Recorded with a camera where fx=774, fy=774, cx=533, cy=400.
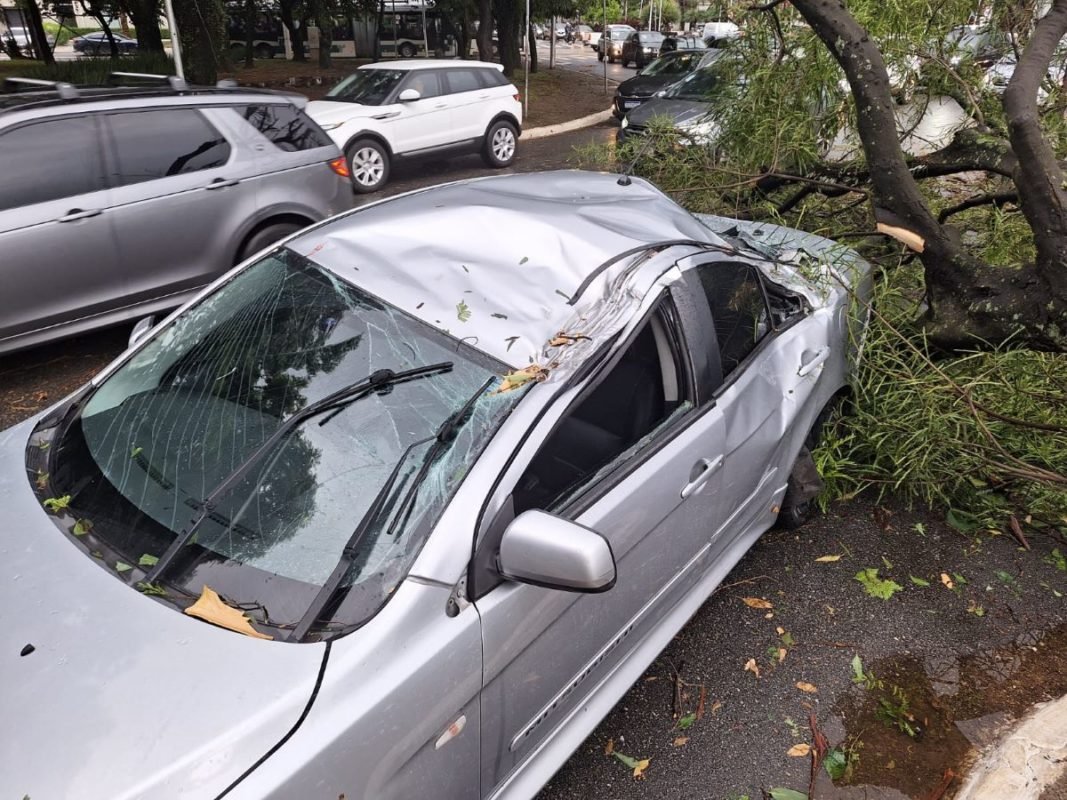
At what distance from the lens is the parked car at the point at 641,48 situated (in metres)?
31.5

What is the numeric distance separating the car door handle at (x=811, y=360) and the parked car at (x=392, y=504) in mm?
100

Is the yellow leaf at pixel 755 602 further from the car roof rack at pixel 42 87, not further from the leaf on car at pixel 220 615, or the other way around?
the car roof rack at pixel 42 87

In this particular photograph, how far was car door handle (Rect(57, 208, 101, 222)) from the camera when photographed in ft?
15.7

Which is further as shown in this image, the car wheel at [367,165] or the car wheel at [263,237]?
the car wheel at [367,165]

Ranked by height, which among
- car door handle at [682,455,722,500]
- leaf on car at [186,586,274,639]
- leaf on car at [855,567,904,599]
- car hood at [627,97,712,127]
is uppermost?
leaf on car at [186,586,274,639]

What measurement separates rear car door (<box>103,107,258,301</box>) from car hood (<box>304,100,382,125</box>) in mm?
4438

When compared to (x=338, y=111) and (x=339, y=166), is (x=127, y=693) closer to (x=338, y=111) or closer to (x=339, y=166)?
(x=339, y=166)

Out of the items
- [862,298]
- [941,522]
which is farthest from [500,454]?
[941,522]

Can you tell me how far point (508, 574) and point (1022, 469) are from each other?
2.97 meters

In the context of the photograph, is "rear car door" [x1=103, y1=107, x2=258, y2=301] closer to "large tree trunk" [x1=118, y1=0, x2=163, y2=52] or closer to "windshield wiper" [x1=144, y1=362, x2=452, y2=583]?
"windshield wiper" [x1=144, y1=362, x2=452, y2=583]

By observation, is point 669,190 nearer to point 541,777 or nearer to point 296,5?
Result: point 541,777

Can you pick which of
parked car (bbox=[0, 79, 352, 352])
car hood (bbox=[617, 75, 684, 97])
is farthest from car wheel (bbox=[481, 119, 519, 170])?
parked car (bbox=[0, 79, 352, 352])

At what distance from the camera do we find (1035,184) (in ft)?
12.1

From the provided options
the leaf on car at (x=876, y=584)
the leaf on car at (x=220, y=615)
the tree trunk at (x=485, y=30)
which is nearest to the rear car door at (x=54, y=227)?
the leaf on car at (x=220, y=615)
